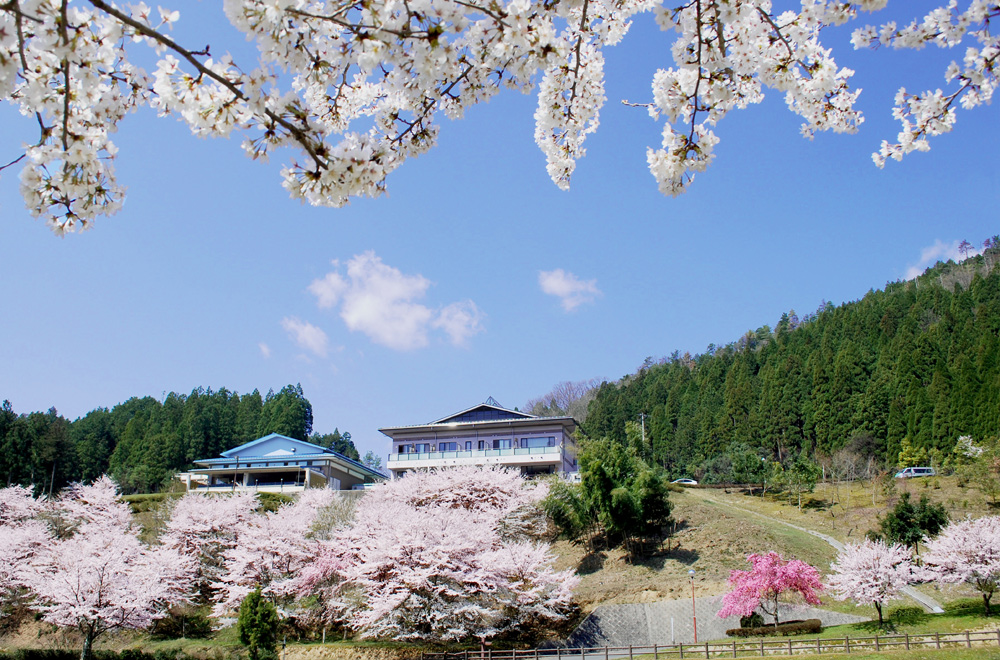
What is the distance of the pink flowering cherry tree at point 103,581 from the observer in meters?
17.8

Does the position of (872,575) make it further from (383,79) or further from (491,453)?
(491,453)

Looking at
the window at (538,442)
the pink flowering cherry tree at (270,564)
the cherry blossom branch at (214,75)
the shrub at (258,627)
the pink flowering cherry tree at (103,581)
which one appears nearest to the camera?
the cherry blossom branch at (214,75)

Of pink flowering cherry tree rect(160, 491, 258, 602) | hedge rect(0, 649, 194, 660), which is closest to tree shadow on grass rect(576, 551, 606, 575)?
pink flowering cherry tree rect(160, 491, 258, 602)

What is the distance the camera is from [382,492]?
92.3 feet

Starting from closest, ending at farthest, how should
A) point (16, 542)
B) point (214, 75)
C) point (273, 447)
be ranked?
point (214, 75)
point (16, 542)
point (273, 447)

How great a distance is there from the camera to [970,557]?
1747 centimetres

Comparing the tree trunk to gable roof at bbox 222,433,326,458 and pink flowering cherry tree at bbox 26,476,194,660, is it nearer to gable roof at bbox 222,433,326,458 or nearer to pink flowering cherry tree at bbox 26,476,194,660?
pink flowering cherry tree at bbox 26,476,194,660

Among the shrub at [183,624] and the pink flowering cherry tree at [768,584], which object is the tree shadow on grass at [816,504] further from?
the shrub at [183,624]

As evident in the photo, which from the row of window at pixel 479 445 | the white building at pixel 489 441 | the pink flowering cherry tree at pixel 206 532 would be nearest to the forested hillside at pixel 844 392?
the white building at pixel 489 441

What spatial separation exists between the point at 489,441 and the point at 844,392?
2830 centimetres

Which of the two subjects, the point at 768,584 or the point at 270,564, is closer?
the point at 768,584

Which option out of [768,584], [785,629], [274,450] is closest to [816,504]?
[768,584]

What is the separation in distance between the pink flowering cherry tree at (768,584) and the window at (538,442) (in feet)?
58.6

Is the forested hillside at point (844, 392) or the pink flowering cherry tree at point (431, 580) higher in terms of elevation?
the forested hillside at point (844, 392)
